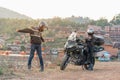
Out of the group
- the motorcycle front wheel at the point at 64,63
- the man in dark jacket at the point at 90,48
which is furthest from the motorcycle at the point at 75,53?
the man in dark jacket at the point at 90,48

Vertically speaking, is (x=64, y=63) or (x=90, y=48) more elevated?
(x=90, y=48)

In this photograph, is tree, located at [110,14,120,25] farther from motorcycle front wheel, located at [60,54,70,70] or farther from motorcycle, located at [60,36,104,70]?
motorcycle front wheel, located at [60,54,70,70]

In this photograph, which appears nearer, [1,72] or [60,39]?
[1,72]

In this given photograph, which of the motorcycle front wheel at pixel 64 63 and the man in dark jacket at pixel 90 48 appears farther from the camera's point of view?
the man in dark jacket at pixel 90 48

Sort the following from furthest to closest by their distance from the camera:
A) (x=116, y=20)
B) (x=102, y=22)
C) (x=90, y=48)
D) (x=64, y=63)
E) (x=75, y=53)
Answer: (x=116, y=20) → (x=102, y=22) → (x=90, y=48) → (x=75, y=53) → (x=64, y=63)

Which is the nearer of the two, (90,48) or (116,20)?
(90,48)

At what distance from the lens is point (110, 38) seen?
23953mm

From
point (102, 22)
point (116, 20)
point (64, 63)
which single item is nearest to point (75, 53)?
point (64, 63)

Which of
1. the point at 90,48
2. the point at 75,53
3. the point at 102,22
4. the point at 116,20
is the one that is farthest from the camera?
the point at 116,20

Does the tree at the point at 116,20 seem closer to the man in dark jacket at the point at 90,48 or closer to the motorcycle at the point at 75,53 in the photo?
the man in dark jacket at the point at 90,48

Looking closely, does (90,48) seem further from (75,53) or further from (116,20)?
(116,20)

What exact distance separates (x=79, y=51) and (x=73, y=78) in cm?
266

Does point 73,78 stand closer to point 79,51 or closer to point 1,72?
point 1,72

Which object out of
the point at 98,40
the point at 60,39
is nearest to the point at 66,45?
the point at 98,40
